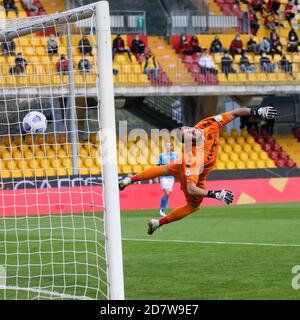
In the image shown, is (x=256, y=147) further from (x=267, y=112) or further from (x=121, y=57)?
(x=267, y=112)

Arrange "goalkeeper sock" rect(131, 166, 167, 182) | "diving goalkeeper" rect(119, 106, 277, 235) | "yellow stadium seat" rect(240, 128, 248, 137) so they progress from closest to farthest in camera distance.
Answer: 1. "diving goalkeeper" rect(119, 106, 277, 235)
2. "goalkeeper sock" rect(131, 166, 167, 182)
3. "yellow stadium seat" rect(240, 128, 248, 137)

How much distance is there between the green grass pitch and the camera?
10.3 metres

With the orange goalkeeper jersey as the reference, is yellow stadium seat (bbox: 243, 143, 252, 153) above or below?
below

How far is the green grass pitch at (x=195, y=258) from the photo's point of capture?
33.7ft

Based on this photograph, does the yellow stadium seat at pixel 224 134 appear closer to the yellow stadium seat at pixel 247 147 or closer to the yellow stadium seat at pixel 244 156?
the yellow stadium seat at pixel 247 147

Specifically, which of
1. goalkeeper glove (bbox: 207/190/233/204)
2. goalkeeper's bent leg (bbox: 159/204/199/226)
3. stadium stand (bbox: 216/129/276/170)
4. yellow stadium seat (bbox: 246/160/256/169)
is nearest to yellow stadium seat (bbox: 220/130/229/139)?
stadium stand (bbox: 216/129/276/170)

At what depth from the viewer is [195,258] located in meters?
13.4

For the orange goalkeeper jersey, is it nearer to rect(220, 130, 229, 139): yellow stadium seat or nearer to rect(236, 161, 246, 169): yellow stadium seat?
rect(236, 161, 246, 169): yellow stadium seat

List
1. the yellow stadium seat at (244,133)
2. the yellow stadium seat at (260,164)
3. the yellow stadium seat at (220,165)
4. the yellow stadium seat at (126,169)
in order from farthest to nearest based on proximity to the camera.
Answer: the yellow stadium seat at (244,133) → the yellow stadium seat at (260,164) → the yellow stadium seat at (220,165) → the yellow stadium seat at (126,169)

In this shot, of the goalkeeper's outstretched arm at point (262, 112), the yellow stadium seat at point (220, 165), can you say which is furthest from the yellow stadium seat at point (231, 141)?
the goalkeeper's outstretched arm at point (262, 112)

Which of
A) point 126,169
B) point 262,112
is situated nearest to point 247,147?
point 126,169

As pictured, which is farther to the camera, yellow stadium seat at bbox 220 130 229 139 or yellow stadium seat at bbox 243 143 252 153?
yellow stadium seat at bbox 220 130 229 139
